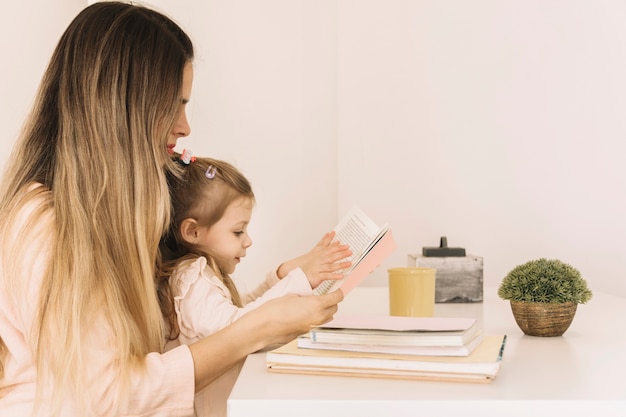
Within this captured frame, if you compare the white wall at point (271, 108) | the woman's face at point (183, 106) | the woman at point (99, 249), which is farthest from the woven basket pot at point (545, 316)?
the white wall at point (271, 108)

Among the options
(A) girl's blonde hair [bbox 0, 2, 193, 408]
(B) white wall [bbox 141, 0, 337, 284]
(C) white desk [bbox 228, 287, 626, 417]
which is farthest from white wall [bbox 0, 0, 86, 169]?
(C) white desk [bbox 228, 287, 626, 417]

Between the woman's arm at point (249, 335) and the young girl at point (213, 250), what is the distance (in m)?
0.15

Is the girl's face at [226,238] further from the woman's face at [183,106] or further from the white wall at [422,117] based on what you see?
the white wall at [422,117]

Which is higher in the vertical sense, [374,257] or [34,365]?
[374,257]

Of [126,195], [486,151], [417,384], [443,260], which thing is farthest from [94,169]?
[486,151]

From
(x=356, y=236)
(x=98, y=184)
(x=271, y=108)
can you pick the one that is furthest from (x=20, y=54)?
(x=356, y=236)

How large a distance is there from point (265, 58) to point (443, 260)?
96 centimetres

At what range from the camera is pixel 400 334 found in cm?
90

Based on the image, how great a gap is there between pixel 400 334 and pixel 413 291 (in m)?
0.42

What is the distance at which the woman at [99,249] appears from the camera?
A: 3.32 ft

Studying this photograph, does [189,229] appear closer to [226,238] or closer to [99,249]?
[226,238]

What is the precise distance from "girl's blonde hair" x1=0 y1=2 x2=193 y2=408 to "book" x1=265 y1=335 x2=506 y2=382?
245 mm

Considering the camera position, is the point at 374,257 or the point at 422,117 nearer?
the point at 374,257

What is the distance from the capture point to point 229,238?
1414 mm
